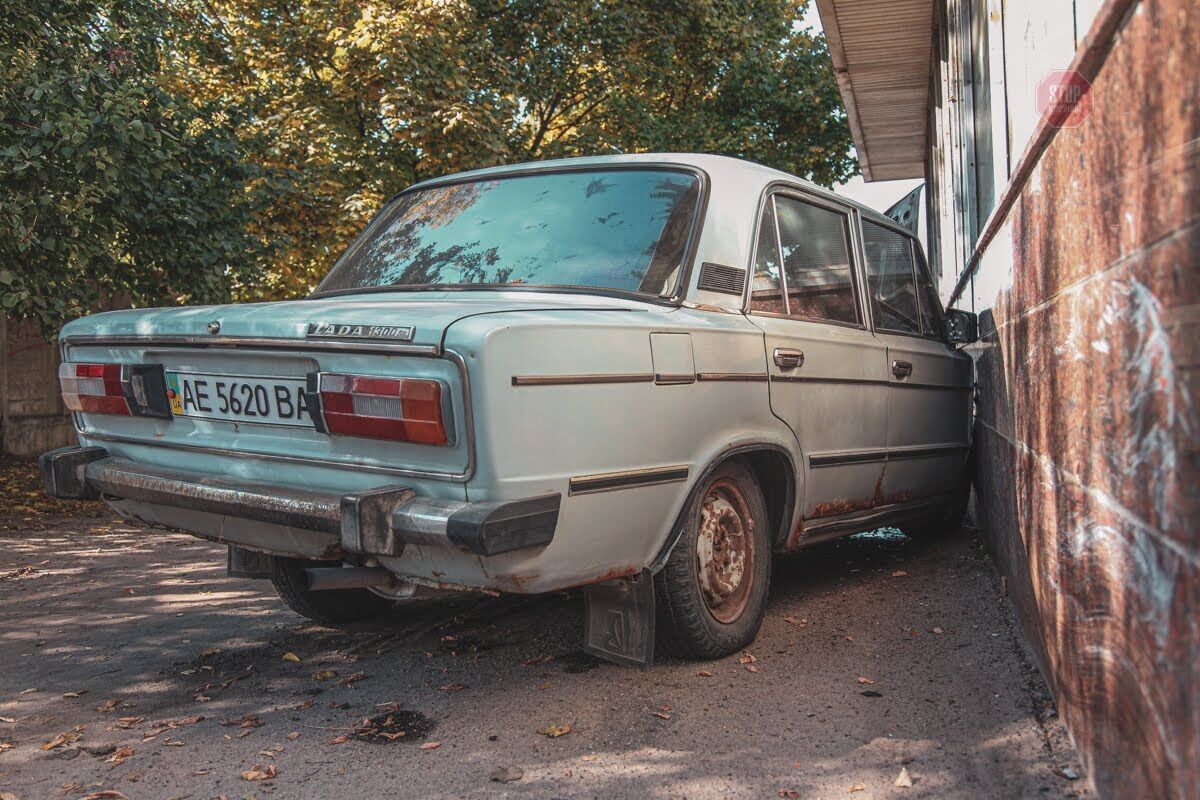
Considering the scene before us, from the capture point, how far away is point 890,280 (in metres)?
5.28

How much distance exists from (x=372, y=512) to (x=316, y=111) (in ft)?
40.3

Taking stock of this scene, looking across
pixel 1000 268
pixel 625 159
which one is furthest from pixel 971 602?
pixel 625 159

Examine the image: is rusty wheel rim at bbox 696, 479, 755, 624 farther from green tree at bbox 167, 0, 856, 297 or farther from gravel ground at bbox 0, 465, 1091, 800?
green tree at bbox 167, 0, 856, 297

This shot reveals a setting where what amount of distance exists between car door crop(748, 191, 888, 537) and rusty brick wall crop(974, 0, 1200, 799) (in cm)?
93

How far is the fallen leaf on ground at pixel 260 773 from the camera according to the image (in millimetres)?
2904

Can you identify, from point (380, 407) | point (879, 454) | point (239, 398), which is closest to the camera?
point (380, 407)

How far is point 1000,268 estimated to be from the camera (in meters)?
4.55

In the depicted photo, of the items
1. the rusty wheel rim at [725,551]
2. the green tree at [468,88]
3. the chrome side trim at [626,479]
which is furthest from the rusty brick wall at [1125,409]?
the green tree at [468,88]

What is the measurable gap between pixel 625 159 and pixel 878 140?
Answer: 45.9 feet

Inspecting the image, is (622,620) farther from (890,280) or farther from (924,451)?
(890,280)

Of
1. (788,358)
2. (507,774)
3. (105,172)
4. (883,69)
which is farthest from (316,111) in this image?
(507,774)

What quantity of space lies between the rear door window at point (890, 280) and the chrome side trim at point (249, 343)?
2725 mm

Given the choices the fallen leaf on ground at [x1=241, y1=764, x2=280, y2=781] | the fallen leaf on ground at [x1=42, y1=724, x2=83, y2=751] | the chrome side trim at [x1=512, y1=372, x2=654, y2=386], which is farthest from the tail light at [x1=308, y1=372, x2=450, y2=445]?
the fallen leaf on ground at [x1=42, y1=724, x2=83, y2=751]

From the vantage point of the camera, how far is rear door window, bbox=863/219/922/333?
503 centimetres
